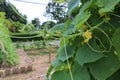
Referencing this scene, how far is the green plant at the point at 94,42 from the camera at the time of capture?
688mm

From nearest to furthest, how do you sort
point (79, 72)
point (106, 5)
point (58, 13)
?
point (106, 5), point (79, 72), point (58, 13)

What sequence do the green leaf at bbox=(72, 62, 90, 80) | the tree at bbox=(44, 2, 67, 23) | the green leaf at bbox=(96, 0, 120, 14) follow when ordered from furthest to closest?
the tree at bbox=(44, 2, 67, 23)
the green leaf at bbox=(72, 62, 90, 80)
the green leaf at bbox=(96, 0, 120, 14)

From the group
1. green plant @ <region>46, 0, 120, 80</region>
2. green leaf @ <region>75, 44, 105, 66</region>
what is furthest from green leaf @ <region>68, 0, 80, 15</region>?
green leaf @ <region>75, 44, 105, 66</region>

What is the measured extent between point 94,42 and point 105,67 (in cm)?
7

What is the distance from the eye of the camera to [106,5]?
64 centimetres

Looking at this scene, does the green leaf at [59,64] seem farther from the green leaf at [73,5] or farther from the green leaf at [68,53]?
the green leaf at [73,5]

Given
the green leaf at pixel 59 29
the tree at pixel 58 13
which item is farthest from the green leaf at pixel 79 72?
the tree at pixel 58 13

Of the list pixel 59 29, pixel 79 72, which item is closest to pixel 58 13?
pixel 59 29

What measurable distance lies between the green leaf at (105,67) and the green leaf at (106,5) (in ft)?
0.42

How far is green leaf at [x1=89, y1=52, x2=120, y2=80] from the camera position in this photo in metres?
0.69

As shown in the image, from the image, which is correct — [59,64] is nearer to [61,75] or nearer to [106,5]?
[61,75]

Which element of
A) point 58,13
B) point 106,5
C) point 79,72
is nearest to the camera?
point 106,5

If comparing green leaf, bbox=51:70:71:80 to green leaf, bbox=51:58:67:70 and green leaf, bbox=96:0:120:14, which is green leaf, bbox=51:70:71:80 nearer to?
green leaf, bbox=51:58:67:70

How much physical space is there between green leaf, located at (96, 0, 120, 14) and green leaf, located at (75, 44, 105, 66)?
114 millimetres
